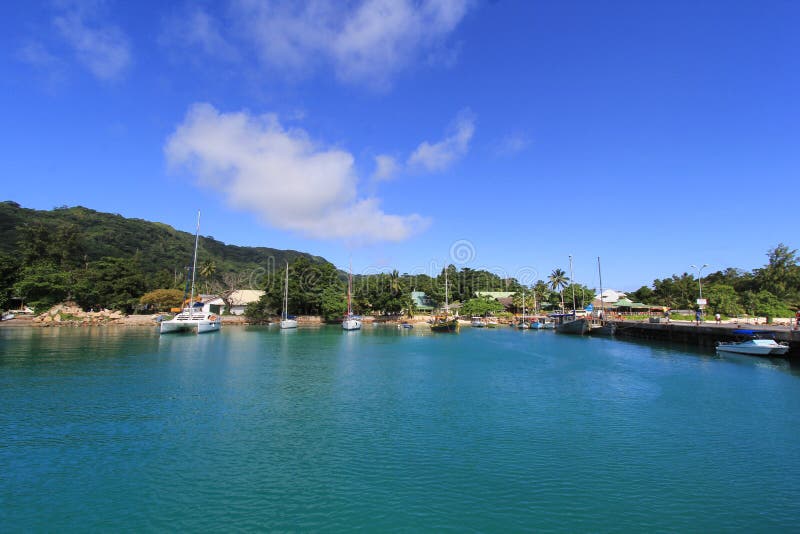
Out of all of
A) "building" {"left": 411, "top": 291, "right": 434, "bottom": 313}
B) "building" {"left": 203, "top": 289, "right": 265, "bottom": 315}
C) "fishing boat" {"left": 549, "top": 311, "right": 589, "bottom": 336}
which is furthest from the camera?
"building" {"left": 411, "top": 291, "right": 434, "bottom": 313}

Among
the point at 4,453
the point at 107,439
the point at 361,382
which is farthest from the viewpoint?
the point at 361,382

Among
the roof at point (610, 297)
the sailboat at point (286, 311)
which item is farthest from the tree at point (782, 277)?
the sailboat at point (286, 311)

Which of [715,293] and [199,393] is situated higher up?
[715,293]

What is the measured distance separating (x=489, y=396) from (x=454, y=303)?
8910 centimetres

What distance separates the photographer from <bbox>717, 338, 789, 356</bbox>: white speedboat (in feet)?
122

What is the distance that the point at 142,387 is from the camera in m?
23.9

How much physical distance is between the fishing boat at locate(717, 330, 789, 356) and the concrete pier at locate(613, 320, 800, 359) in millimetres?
748

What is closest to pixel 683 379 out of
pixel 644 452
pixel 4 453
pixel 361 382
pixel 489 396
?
pixel 489 396

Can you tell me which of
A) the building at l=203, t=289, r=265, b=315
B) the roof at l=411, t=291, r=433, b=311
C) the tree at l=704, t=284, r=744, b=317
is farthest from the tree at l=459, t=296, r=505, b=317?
the building at l=203, t=289, r=265, b=315

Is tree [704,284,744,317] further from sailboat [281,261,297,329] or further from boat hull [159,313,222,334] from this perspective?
boat hull [159,313,222,334]

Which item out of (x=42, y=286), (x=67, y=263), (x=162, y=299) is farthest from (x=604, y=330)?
(x=67, y=263)

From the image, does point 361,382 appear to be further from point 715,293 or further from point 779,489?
point 715,293

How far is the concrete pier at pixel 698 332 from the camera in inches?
1491

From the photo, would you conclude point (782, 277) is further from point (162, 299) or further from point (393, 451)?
point (162, 299)
